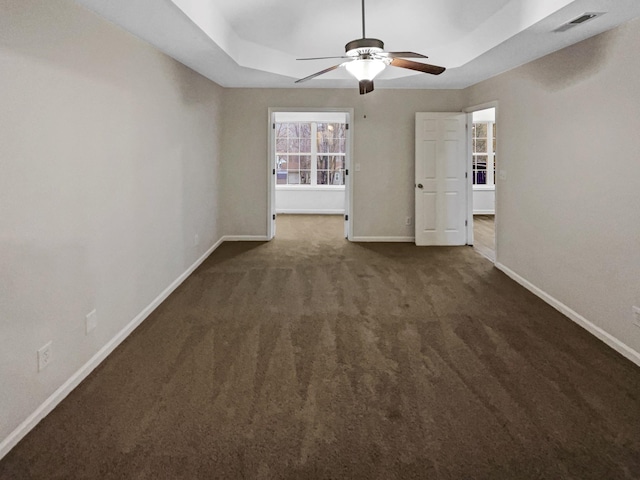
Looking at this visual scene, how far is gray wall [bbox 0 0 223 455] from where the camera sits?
1.96 meters

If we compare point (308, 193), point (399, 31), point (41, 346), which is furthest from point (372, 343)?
point (308, 193)

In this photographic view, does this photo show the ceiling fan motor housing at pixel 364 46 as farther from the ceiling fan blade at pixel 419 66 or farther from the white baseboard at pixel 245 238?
the white baseboard at pixel 245 238

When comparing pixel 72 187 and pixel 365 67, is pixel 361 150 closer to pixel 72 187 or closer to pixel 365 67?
pixel 365 67

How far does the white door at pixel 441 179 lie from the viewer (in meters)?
6.31

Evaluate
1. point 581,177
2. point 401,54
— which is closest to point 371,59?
point 401,54

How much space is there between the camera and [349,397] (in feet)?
7.76

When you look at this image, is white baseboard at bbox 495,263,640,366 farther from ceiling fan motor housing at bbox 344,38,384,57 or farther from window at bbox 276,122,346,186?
window at bbox 276,122,346,186

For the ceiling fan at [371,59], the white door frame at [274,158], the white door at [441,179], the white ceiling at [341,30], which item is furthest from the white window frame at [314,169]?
the ceiling fan at [371,59]

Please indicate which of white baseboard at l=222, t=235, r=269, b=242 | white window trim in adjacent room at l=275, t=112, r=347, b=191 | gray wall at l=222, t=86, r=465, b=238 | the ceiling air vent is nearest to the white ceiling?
the ceiling air vent

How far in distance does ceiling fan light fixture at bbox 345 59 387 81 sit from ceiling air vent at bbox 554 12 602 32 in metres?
1.35

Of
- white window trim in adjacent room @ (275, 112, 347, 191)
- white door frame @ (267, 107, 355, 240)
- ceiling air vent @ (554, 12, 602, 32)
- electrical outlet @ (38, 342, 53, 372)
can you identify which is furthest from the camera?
white window trim in adjacent room @ (275, 112, 347, 191)

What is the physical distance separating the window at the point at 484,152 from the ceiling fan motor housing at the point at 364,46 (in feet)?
23.9

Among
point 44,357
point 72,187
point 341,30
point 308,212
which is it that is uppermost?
point 341,30

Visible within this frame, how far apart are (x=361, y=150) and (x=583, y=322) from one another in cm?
405
